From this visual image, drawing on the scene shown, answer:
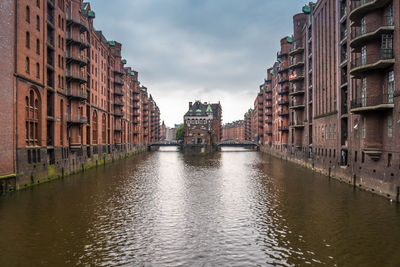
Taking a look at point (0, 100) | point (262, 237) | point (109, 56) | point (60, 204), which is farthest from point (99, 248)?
point (109, 56)

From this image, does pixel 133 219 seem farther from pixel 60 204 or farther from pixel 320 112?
pixel 320 112

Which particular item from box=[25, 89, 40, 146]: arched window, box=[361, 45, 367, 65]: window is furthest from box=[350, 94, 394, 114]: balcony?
box=[25, 89, 40, 146]: arched window

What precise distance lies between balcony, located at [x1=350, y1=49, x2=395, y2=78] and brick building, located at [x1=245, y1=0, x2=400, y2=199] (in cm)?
7

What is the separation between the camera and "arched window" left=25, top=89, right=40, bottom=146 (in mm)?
32281

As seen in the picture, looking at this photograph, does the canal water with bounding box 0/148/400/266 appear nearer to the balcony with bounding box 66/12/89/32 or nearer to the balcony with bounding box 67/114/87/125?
the balcony with bounding box 67/114/87/125

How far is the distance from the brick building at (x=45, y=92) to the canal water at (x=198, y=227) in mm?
4361

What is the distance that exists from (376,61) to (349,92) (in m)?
9.33

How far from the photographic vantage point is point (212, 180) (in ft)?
134

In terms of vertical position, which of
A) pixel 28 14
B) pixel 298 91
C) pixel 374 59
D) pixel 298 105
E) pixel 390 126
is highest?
pixel 28 14

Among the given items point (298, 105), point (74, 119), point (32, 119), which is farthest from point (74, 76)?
point (298, 105)

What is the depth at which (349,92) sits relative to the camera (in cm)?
3588

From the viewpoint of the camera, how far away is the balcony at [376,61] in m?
25.2

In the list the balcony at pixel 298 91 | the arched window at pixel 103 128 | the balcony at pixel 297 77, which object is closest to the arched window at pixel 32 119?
the arched window at pixel 103 128

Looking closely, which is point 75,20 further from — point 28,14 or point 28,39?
point 28,39
